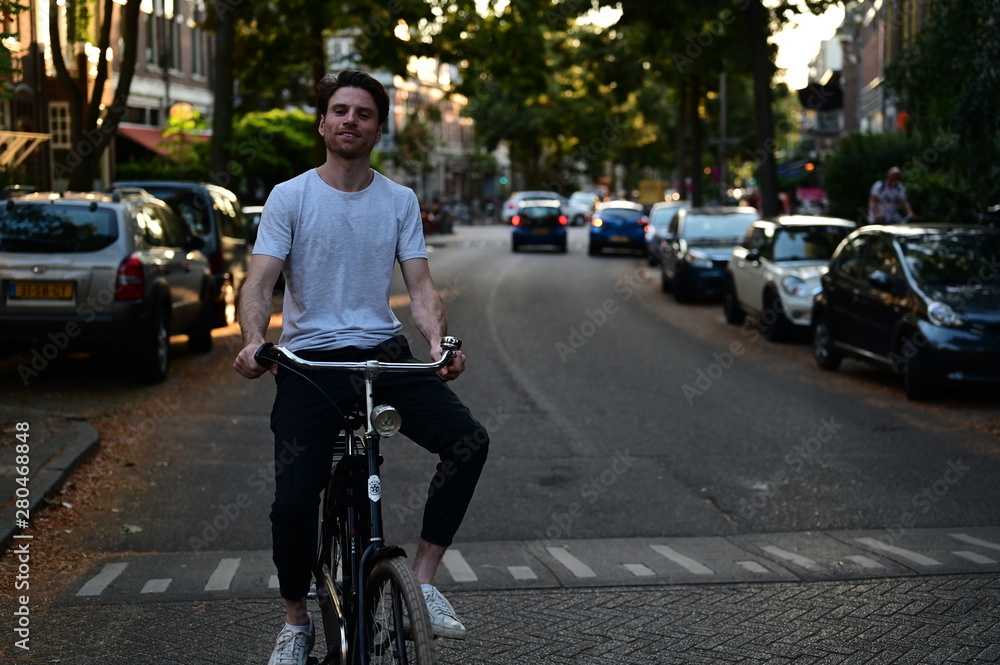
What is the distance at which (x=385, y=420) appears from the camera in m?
4.02

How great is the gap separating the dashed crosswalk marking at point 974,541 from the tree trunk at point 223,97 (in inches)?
757

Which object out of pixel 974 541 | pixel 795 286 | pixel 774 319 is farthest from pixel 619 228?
pixel 974 541

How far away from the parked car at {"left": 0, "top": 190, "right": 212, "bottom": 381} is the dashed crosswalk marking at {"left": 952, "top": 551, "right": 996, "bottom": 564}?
7742mm

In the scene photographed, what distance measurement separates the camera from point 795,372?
1488 cm

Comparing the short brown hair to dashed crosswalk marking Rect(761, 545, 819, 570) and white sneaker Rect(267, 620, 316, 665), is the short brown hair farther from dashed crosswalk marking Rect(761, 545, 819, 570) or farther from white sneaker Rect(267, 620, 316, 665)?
dashed crosswalk marking Rect(761, 545, 819, 570)

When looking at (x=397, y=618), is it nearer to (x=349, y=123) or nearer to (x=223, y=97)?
(x=349, y=123)

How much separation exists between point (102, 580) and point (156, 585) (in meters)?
0.29

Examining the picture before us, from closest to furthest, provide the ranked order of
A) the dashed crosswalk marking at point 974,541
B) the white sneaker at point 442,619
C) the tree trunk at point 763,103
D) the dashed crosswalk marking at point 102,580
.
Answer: the white sneaker at point 442,619
the dashed crosswalk marking at point 102,580
the dashed crosswalk marking at point 974,541
the tree trunk at point 763,103

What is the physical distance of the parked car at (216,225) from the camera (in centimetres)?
1702

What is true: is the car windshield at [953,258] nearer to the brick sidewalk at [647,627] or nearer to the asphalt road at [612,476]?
the asphalt road at [612,476]

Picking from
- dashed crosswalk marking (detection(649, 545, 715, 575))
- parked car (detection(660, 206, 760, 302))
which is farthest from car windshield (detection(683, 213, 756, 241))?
dashed crosswalk marking (detection(649, 545, 715, 575))

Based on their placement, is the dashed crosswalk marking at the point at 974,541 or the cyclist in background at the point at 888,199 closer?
the dashed crosswalk marking at the point at 974,541

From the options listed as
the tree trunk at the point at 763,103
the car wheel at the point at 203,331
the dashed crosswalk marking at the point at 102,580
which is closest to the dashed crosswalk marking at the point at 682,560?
the dashed crosswalk marking at the point at 102,580

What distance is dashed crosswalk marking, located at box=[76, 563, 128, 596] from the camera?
6168 mm
